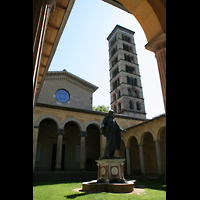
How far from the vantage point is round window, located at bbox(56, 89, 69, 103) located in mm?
22219

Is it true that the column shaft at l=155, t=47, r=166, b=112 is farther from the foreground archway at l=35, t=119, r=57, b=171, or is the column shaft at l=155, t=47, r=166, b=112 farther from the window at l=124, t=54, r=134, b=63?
the window at l=124, t=54, r=134, b=63

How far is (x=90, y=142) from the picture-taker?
22.5 metres

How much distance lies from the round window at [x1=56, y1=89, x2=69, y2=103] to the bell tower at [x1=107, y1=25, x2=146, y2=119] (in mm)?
11740

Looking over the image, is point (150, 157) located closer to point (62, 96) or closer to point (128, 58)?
point (62, 96)

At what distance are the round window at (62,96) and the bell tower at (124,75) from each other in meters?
11.7

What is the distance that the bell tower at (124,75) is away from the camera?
103 feet

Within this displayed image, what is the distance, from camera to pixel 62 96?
22500 millimetres

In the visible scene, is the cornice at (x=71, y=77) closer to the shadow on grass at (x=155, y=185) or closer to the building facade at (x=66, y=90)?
the building facade at (x=66, y=90)

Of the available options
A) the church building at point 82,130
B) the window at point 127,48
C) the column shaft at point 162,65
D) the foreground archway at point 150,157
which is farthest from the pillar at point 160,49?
the window at point 127,48

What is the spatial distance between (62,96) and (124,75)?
1535 cm

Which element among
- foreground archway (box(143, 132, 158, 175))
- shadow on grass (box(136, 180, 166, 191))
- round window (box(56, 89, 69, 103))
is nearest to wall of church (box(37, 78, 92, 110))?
round window (box(56, 89, 69, 103))

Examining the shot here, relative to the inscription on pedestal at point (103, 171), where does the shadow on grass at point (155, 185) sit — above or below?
below
